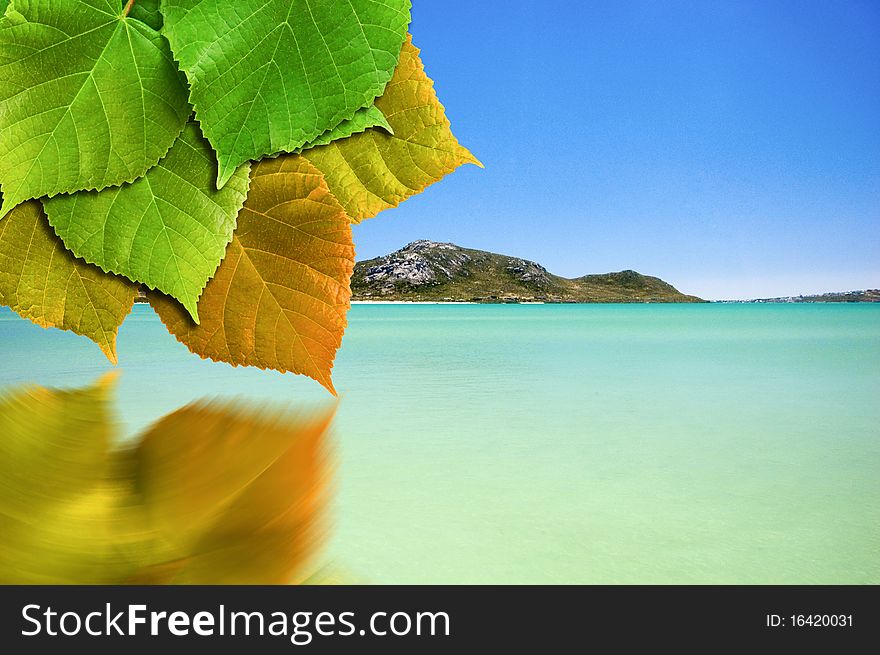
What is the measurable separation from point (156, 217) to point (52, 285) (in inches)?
2.2

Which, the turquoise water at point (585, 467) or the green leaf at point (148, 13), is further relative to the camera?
the turquoise water at point (585, 467)

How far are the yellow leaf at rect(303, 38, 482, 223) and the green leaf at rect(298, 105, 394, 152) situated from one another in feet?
0.04

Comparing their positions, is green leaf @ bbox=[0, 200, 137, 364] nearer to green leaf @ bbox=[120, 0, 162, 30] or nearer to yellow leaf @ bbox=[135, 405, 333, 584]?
green leaf @ bbox=[120, 0, 162, 30]

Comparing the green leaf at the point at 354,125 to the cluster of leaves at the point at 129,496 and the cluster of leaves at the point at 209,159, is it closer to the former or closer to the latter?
the cluster of leaves at the point at 209,159

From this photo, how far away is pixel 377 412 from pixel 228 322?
9335 mm

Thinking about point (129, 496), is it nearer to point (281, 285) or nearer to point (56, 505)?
point (56, 505)

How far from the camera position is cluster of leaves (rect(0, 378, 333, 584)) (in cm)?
64

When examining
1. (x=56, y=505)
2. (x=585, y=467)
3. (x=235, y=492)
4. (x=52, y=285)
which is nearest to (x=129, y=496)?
(x=56, y=505)

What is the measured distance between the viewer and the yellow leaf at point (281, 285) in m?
0.21

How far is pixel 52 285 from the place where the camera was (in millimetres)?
230

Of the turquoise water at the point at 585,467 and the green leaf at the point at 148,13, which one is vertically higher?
the green leaf at the point at 148,13

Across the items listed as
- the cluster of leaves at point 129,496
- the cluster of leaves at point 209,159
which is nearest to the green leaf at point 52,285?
the cluster of leaves at point 209,159

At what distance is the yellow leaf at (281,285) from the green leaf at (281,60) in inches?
1.2

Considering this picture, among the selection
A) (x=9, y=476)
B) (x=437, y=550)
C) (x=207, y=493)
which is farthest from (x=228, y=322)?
(x=437, y=550)
